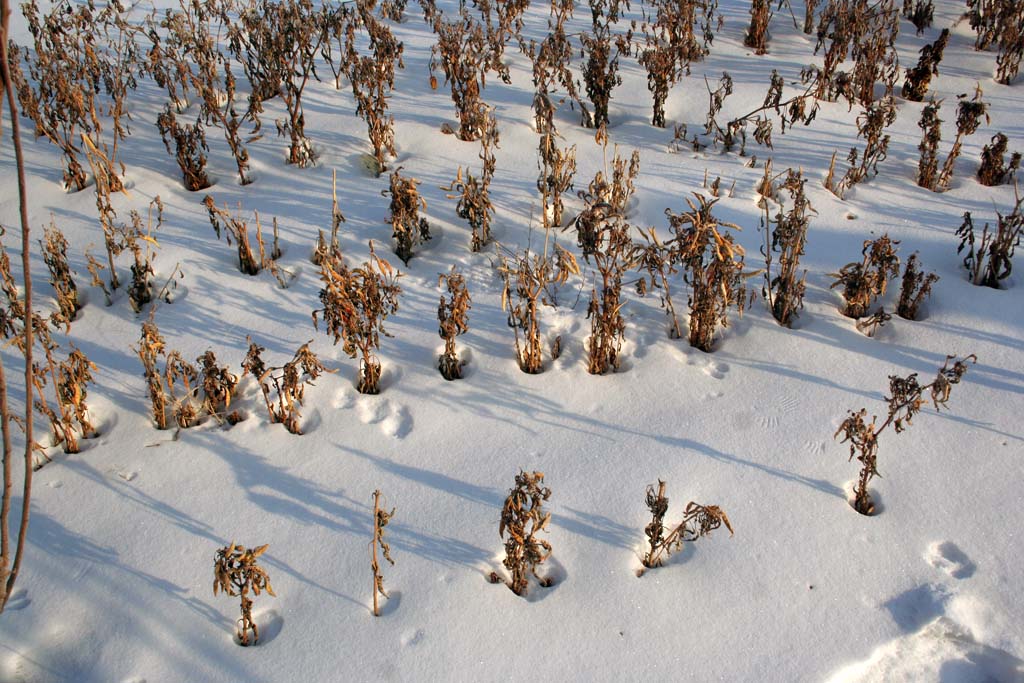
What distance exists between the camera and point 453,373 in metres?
3.18

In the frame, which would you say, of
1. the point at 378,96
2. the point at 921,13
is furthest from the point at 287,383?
the point at 921,13

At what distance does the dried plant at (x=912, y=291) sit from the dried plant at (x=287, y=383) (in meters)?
2.51

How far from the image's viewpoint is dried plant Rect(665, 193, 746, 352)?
305cm

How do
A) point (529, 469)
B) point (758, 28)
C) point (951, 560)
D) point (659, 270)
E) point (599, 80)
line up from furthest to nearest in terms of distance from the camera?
point (758, 28) → point (599, 80) → point (659, 270) → point (529, 469) → point (951, 560)

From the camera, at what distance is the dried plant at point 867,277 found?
327cm

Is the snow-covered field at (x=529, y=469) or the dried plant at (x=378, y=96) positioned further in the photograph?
the dried plant at (x=378, y=96)

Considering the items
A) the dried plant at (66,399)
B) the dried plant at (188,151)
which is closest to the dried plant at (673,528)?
the dried plant at (66,399)

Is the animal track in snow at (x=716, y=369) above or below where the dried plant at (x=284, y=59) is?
below

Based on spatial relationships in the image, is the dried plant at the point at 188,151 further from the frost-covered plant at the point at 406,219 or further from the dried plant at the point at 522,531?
the dried plant at the point at 522,531

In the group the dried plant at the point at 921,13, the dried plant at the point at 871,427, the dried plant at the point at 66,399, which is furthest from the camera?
the dried plant at the point at 921,13

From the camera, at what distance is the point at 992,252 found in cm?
343

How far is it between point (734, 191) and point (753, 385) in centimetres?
143

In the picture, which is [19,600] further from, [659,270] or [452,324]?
[659,270]

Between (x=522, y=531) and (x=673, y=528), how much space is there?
574 millimetres
